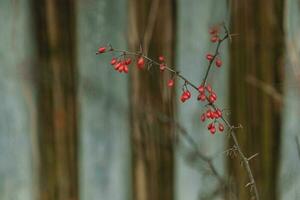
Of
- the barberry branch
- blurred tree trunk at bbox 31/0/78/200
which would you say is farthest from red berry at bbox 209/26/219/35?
blurred tree trunk at bbox 31/0/78/200

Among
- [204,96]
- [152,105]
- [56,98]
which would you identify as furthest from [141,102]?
[204,96]

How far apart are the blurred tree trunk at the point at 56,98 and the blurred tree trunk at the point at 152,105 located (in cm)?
18

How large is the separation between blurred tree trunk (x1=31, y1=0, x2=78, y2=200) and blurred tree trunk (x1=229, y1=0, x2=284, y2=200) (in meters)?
0.47

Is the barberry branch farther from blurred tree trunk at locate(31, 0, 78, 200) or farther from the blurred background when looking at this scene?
blurred tree trunk at locate(31, 0, 78, 200)

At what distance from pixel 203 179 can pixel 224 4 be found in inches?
20.9

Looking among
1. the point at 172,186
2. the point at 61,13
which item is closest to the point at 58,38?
the point at 61,13

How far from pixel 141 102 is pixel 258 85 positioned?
13.8 inches

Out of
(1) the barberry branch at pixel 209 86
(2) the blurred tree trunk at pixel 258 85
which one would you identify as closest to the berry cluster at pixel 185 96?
(1) the barberry branch at pixel 209 86

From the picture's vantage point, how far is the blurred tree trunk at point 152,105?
1.95m

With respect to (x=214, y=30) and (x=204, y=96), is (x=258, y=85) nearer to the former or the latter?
(x=214, y=30)

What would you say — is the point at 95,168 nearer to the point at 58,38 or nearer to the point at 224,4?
the point at 58,38

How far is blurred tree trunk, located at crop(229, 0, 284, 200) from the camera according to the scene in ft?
6.44

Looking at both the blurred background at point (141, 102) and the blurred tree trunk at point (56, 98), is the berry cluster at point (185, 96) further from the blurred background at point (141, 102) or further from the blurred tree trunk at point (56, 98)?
the blurred tree trunk at point (56, 98)

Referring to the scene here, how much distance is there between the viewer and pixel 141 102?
1.99 metres
